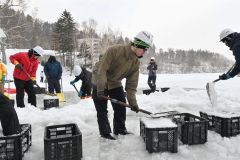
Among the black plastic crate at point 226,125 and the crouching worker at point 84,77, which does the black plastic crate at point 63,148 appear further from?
the crouching worker at point 84,77

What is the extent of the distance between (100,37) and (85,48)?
19255 mm

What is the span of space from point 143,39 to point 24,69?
384 cm

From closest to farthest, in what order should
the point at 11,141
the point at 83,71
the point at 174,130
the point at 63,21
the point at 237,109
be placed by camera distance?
the point at 11,141 < the point at 174,130 < the point at 237,109 < the point at 83,71 < the point at 63,21

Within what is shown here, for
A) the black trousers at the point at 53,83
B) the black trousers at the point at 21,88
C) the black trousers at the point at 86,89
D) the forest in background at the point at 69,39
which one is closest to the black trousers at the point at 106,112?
the black trousers at the point at 21,88

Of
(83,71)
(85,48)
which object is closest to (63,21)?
(85,48)

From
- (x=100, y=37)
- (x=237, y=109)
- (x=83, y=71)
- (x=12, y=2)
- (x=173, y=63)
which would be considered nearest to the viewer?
(x=237, y=109)

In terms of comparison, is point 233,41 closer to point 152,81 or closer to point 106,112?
point 106,112

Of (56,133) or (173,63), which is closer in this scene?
(56,133)

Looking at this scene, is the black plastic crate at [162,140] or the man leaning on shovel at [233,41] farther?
the man leaning on shovel at [233,41]

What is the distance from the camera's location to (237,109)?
6559 mm

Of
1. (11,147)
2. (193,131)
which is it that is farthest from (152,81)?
(11,147)

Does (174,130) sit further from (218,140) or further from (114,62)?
(114,62)

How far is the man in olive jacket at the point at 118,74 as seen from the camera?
416 cm

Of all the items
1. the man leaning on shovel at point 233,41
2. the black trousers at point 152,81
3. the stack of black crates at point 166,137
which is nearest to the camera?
the stack of black crates at point 166,137
